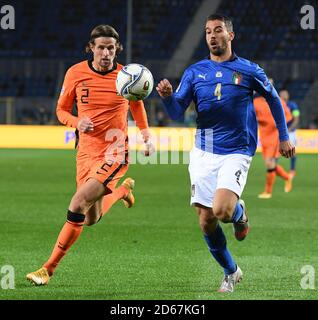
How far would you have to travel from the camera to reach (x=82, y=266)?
8906 mm

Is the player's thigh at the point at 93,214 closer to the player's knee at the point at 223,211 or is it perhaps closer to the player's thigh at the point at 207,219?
the player's thigh at the point at 207,219

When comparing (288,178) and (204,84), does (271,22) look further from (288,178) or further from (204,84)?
(204,84)

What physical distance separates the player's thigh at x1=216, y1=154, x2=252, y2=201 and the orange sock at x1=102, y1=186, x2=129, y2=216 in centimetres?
200

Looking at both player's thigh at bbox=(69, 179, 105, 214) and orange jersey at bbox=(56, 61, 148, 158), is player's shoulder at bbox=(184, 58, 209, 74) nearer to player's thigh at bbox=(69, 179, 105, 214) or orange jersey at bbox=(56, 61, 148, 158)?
orange jersey at bbox=(56, 61, 148, 158)

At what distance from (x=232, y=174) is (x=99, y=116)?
1.71 m

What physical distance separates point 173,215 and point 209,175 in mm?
6059

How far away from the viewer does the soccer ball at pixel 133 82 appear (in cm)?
827

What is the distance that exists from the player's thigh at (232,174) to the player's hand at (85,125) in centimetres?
127

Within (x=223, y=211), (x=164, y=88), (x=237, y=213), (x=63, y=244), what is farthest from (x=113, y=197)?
(x=164, y=88)

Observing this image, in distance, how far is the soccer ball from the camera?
27.1ft
